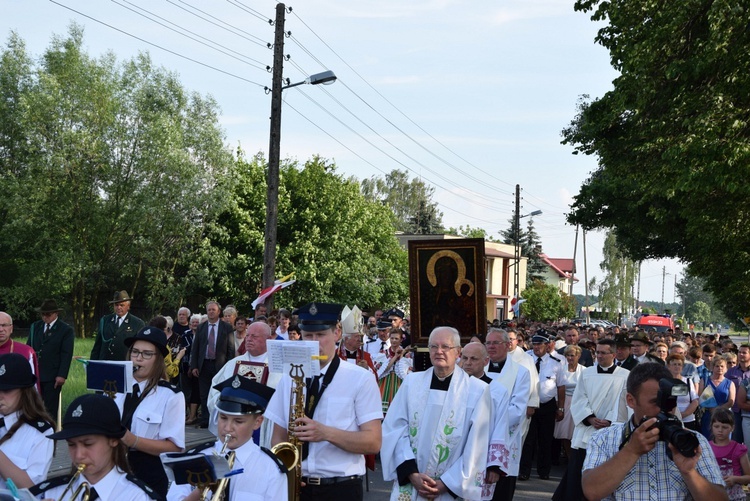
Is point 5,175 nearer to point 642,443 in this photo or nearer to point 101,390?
point 101,390

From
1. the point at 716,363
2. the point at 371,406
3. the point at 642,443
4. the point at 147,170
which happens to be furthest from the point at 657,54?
the point at 147,170

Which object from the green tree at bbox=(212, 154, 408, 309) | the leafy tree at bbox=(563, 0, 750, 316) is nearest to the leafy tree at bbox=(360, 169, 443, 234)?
the green tree at bbox=(212, 154, 408, 309)

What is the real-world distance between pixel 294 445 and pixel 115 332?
7913 millimetres

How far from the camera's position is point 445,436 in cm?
625

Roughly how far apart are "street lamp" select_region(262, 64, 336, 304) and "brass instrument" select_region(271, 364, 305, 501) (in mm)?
14846

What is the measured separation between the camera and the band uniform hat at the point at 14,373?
5312 mm

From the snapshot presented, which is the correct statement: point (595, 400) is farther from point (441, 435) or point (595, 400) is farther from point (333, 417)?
point (333, 417)

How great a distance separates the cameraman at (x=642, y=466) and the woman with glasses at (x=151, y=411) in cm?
265

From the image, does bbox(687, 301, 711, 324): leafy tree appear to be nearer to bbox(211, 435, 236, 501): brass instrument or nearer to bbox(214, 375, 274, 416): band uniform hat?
bbox(214, 375, 274, 416): band uniform hat

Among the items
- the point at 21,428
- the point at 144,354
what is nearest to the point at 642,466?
the point at 144,354

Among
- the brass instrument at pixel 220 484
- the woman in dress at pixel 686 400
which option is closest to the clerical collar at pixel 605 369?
the woman in dress at pixel 686 400

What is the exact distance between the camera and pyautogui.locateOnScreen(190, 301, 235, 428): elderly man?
1498cm

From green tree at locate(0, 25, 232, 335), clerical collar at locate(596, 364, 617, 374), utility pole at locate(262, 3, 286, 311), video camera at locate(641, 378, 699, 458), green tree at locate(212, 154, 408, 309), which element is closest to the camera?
video camera at locate(641, 378, 699, 458)

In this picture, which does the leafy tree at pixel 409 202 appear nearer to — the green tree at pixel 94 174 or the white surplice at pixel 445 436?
the green tree at pixel 94 174
